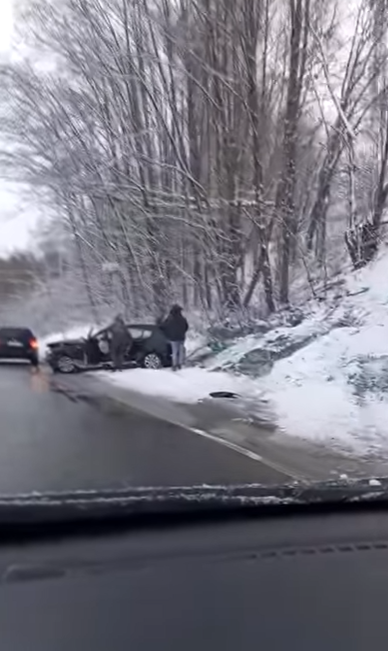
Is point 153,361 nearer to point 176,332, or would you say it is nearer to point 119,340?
point 176,332

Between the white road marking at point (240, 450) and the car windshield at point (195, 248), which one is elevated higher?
the car windshield at point (195, 248)

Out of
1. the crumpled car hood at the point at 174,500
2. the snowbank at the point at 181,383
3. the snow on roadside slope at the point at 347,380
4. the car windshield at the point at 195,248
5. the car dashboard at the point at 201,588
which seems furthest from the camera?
the snowbank at the point at 181,383

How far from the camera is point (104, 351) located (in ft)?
28.3

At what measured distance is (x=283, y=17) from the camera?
14.8 metres

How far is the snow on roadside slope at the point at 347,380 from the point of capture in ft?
28.2

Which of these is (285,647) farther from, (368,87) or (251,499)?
(368,87)

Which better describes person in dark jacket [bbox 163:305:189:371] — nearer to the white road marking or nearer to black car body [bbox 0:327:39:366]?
the white road marking

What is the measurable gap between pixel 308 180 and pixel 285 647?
44.1 feet

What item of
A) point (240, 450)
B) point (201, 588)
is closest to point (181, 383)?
point (240, 450)

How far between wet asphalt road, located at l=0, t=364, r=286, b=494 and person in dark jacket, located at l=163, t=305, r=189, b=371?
1131 mm

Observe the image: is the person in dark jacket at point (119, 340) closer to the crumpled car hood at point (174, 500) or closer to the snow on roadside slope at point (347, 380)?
the snow on roadside slope at point (347, 380)

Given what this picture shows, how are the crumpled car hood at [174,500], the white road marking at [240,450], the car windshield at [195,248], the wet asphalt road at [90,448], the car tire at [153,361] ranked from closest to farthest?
the crumpled car hood at [174,500] < the wet asphalt road at [90,448] < the white road marking at [240,450] < the car windshield at [195,248] < the car tire at [153,361]

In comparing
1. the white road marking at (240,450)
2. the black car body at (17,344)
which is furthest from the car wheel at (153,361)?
the black car body at (17,344)

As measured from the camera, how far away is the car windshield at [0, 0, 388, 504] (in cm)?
740
